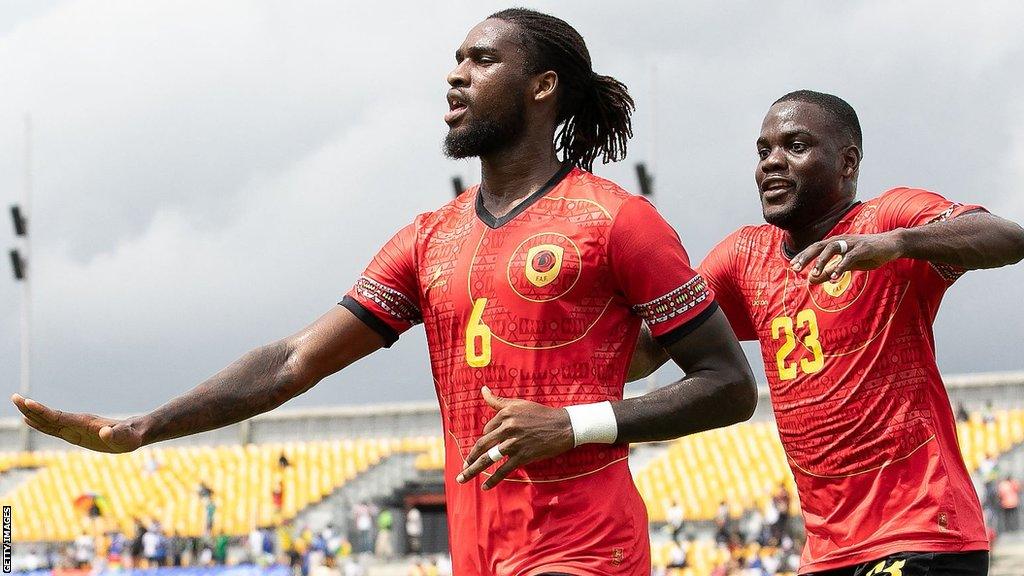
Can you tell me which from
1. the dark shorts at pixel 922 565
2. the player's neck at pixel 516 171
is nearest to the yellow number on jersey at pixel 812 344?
the dark shorts at pixel 922 565

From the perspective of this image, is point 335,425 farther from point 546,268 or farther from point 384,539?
point 546,268

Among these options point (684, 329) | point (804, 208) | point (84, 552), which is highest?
point (84, 552)

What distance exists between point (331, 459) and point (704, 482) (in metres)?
9.24

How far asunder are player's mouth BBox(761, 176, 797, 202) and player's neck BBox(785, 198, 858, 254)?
7.5 inches

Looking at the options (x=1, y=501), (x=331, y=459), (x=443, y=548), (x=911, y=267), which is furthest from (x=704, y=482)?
(x=911, y=267)

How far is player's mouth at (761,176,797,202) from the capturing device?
577 centimetres

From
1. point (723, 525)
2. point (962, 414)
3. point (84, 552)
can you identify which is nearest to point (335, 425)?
point (84, 552)

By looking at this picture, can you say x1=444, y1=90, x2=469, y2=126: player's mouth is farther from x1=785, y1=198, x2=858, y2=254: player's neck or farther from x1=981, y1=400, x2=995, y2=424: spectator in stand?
x1=981, y1=400, x2=995, y2=424: spectator in stand

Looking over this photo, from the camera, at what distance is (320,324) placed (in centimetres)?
482

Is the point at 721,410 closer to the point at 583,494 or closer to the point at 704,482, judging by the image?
the point at 583,494

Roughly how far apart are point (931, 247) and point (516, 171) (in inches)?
56.8

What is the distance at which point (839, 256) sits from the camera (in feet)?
14.7

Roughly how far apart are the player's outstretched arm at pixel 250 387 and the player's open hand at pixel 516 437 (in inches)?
33.5

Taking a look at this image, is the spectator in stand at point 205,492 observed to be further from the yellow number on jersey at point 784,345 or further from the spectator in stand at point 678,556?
the yellow number on jersey at point 784,345
